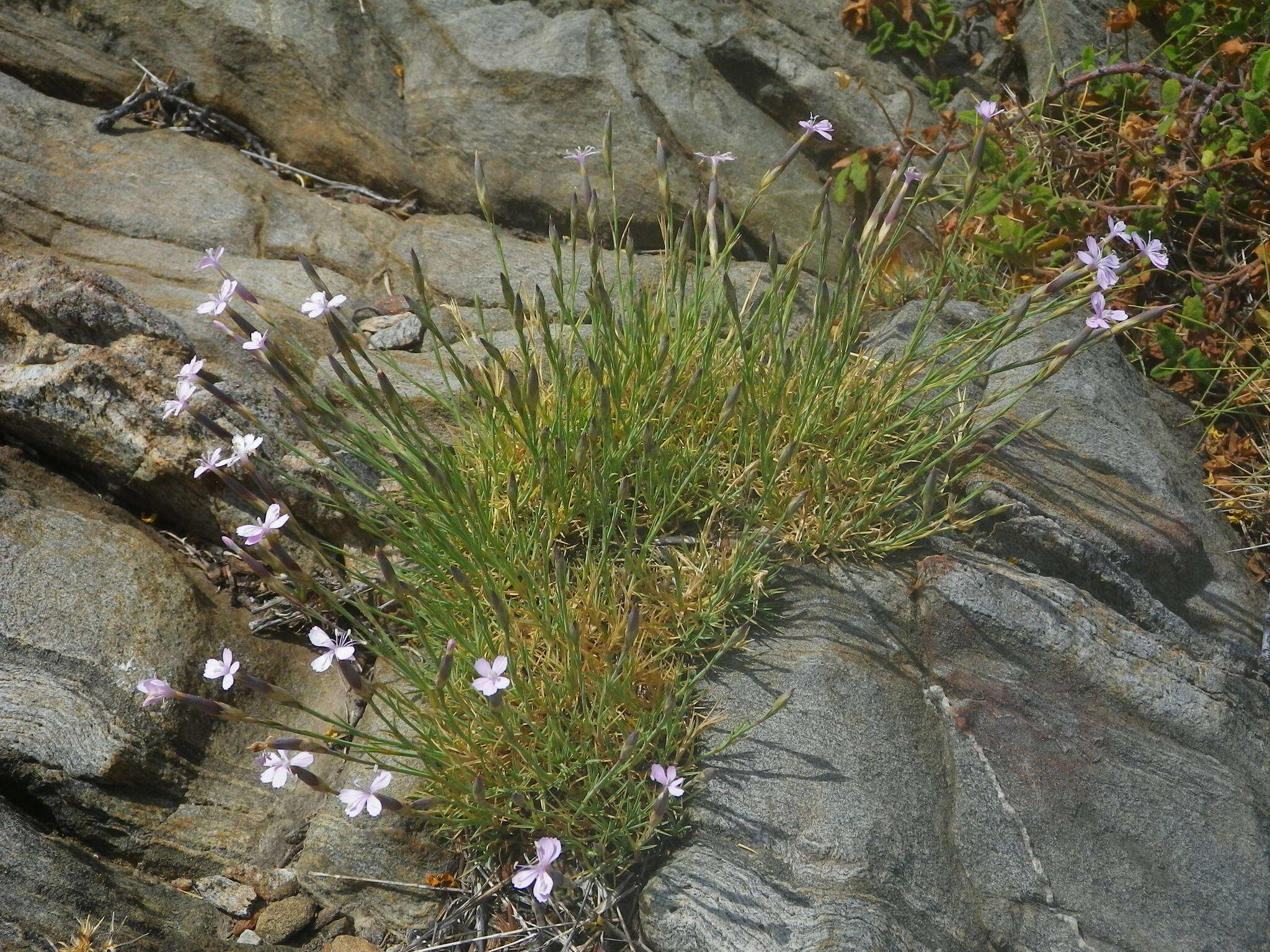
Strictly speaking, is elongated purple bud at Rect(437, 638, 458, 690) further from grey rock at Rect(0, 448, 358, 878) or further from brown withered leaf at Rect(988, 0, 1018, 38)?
brown withered leaf at Rect(988, 0, 1018, 38)

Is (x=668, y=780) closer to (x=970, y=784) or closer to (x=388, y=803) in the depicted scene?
(x=388, y=803)

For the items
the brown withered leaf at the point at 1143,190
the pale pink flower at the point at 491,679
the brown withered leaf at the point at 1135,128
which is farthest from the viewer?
the brown withered leaf at the point at 1135,128

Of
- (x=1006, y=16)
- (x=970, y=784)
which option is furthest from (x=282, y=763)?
(x=1006, y=16)

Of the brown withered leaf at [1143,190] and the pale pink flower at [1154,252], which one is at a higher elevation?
the pale pink flower at [1154,252]

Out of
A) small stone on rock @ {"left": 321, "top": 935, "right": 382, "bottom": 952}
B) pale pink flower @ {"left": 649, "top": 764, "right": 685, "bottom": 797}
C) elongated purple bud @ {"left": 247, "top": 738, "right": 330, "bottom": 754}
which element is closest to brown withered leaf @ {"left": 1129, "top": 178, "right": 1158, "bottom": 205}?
pale pink flower @ {"left": 649, "top": 764, "right": 685, "bottom": 797}

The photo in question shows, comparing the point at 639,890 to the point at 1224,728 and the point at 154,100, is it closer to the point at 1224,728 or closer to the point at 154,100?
the point at 1224,728

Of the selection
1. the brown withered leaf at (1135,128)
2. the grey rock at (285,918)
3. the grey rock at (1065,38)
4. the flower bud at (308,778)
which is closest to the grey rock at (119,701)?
the grey rock at (285,918)

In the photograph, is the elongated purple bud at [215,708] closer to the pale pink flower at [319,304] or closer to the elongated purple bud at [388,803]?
the elongated purple bud at [388,803]
